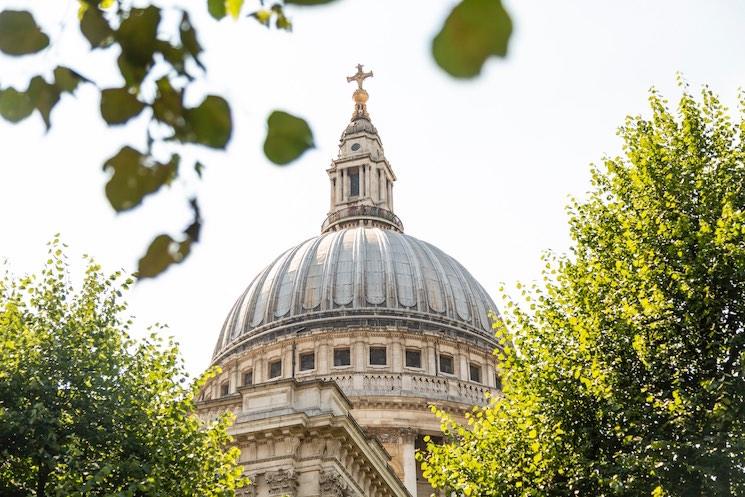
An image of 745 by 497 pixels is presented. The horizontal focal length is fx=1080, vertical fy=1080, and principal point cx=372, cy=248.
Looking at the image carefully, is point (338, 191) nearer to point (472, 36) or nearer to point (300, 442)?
point (300, 442)

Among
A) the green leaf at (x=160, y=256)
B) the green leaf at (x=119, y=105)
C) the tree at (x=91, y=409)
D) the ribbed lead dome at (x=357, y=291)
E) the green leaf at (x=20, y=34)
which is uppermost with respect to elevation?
the ribbed lead dome at (x=357, y=291)

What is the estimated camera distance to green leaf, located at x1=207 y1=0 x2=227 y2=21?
11.7ft

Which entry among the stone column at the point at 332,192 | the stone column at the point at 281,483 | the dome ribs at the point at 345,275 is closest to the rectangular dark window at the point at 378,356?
the dome ribs at the point at 345,275

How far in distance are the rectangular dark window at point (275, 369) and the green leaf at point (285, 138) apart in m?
57.0

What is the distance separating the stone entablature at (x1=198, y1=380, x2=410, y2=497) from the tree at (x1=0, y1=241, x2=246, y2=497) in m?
6.33

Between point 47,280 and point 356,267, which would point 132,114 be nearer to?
point 47,280

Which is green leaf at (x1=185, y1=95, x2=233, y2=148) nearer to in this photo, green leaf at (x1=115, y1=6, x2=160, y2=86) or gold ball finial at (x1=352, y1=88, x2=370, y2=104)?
green leaf at (x1=115, y1=6, x2=160, y2=86)

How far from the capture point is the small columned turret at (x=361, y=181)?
244ft

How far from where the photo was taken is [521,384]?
22.1 meters

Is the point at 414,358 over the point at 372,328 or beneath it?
beneath

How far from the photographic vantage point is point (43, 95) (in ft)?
12.7

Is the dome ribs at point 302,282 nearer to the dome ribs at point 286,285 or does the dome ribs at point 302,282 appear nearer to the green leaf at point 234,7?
the dome ribs at point 286,285

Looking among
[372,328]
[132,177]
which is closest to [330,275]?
[372,328]

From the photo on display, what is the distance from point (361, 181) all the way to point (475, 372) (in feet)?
66.9
